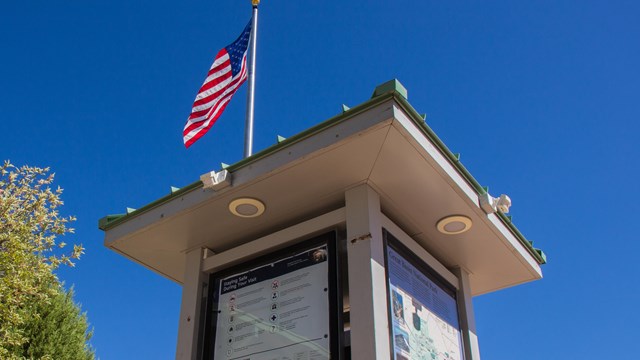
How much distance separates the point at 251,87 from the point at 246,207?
260 centimetres

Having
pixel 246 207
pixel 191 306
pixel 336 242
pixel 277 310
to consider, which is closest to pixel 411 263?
pixel 336 242

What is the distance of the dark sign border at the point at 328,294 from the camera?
466 centimetres

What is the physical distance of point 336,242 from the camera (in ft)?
16.8

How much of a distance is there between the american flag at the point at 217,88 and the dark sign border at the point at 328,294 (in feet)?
6.69

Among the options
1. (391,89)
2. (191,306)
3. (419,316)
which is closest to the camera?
(391,89)

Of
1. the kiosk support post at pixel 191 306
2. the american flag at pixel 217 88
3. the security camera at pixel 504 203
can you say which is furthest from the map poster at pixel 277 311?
the american flag at pixel 217 88

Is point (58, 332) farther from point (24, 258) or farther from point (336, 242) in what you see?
point (336, 242)

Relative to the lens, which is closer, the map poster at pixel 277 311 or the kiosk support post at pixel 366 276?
the kiosk support post at pixel 366 276

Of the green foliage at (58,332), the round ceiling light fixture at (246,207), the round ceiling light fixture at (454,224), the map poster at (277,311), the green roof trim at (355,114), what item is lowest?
the map poster at (277,311)

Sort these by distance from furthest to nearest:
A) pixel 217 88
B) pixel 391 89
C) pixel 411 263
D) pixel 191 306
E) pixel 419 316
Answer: pixel 217 88
pixel 191 306
pixel 411 263
pixel 419 316
pixel 391 89

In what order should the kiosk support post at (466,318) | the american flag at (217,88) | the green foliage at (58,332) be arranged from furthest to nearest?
the green foliage at (58,332) < the american flag at (217,88) < the kiosk support post at (466,318)

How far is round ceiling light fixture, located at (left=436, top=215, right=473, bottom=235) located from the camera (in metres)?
5.59

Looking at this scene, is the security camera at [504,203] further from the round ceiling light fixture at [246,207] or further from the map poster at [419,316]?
the round ceiling light fixture at [246,207]

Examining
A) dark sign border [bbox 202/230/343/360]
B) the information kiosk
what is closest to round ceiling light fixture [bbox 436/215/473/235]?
the information kiosk
